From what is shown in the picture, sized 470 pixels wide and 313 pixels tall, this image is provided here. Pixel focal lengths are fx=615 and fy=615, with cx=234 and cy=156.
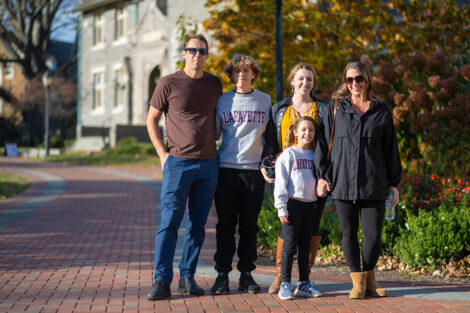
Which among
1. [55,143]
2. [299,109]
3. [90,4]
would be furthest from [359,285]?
[90,4]

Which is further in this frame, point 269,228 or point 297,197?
point 269,228

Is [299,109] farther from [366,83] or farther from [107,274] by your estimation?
[107,274]

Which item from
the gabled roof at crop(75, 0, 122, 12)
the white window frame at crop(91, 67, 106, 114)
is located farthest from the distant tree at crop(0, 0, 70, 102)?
the white window frame at crop(91, 67, 106, 114)

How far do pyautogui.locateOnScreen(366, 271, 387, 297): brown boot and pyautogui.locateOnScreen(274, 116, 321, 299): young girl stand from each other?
1.32ft

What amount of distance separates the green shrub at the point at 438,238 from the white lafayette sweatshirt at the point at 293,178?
1948 millimetres

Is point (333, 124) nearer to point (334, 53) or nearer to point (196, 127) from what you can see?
point (196, 127)

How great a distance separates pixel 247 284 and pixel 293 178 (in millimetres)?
971

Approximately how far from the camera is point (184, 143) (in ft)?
15.7

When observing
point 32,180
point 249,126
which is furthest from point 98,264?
point 32,180

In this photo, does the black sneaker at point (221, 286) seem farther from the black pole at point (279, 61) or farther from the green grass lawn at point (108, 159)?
the green grass lawn at point (108, 159)

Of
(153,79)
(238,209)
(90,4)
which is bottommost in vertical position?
(238,209)

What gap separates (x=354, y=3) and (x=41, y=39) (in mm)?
26143

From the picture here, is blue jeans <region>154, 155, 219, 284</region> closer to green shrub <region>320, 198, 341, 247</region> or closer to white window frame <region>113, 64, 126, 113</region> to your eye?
green shrub <region>320, 198, 341, 247</region>

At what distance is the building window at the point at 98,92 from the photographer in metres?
34.7
